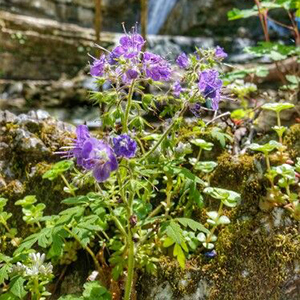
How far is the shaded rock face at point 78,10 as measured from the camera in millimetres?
10782

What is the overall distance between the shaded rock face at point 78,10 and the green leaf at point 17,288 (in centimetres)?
1015

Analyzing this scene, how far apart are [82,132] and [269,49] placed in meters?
1.84

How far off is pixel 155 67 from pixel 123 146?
0.33 meters

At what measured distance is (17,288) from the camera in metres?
1.50

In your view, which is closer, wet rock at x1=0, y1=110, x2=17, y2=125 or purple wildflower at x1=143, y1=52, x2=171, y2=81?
purple wildflower at x1=143, y1=52, x2=171, y2=81

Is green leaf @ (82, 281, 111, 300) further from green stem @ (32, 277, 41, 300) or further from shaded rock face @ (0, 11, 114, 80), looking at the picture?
shaded rock face @ (0, 11, 114, 80)

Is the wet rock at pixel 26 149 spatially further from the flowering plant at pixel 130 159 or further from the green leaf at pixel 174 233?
the green leaf at pixel 174 233

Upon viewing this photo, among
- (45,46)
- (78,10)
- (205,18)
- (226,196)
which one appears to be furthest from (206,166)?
(78,10)

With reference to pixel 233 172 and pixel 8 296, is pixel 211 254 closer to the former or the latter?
pixel 233 172

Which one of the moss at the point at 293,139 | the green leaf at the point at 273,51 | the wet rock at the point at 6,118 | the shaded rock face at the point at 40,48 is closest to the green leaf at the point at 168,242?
the moss at the point at 293,139

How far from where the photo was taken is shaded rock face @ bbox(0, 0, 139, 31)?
35.4 ft

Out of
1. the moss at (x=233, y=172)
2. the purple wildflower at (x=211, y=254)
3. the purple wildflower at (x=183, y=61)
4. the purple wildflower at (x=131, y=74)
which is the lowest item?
the purple wildflower at (x=211, y=254)

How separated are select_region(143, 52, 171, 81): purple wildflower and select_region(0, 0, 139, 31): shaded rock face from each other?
399 inches

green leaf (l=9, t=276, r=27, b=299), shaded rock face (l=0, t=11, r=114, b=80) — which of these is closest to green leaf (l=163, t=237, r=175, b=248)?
green leaf (l=9, t=276, r=27, b=299)
